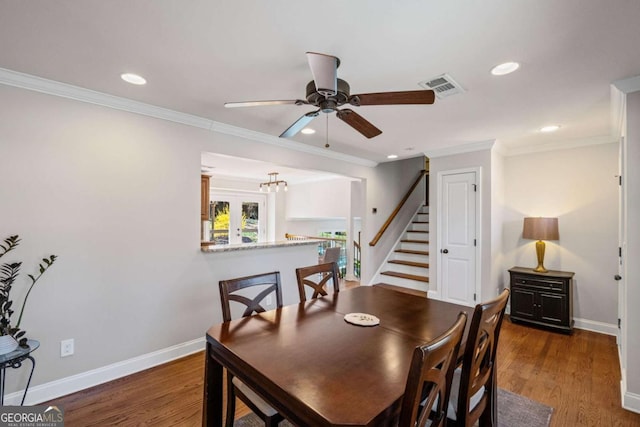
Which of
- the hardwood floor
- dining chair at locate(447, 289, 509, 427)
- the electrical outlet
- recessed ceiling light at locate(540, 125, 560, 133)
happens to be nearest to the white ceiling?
recessed ceiling light at locate(540, 125, 560, 133)

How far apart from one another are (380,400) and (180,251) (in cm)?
243

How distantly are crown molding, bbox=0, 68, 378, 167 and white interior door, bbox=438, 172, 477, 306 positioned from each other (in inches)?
90.5

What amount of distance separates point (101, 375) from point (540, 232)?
488cm

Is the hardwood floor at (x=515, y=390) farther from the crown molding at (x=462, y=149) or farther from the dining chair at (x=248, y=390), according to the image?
the crown molding at (x=462, y=149)

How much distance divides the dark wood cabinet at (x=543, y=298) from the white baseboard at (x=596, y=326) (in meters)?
0.32

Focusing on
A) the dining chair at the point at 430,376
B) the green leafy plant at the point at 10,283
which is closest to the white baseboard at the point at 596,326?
the dining chair at the point at 430,376

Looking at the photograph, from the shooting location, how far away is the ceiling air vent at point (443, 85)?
2082mm

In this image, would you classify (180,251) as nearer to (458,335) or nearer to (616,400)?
(458,335)

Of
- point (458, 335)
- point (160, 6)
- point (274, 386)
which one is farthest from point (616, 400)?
point (160, 6)

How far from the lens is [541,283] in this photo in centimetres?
359

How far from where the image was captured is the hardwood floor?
1988 millimetres

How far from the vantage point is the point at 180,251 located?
2842mm

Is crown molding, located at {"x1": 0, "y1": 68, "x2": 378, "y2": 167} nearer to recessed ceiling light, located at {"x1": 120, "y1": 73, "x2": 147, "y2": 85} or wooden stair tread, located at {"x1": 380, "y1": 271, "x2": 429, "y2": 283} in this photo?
recessed ceiling light, located at {"x1": 120, "y1": 73, "x2": 147, "y2": 85}

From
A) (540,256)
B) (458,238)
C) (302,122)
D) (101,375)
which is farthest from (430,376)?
(540,256)
